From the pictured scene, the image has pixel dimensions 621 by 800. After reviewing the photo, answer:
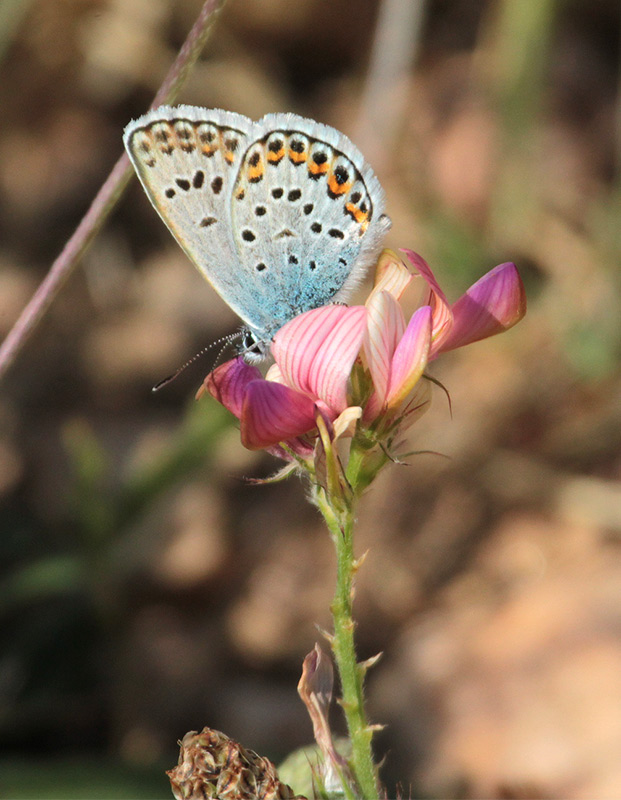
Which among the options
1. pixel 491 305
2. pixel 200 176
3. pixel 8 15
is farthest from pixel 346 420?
pixel 8 15

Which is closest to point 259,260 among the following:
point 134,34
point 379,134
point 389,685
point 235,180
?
point 235,180

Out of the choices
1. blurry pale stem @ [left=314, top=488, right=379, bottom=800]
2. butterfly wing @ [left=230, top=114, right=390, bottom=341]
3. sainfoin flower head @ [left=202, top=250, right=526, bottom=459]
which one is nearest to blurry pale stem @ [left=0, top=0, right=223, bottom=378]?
butterfly wing @ [left=230, top=114, right=390, bottom=341]

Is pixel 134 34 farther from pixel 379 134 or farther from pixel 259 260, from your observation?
pixel 259 260

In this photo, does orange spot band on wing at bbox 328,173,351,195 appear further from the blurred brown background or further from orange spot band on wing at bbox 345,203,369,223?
the blurred brown background

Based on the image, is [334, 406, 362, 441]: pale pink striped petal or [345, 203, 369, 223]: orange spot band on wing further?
[345, 203, 369, 223]: orange spot band on wing

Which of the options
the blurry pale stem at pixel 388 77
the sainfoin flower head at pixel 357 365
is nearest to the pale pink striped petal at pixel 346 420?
the sainfoin flower head at pixel 357 365
